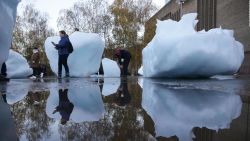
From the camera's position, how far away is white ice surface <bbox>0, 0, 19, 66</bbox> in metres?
6.48

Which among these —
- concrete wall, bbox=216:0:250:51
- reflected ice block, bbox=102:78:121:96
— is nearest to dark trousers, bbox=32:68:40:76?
reflected ice block, bbox=102:78:121:96

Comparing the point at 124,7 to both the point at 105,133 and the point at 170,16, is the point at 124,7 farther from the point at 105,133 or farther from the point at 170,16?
the point at 105,133

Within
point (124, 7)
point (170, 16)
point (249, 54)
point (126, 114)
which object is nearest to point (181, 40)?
point (126, 114)

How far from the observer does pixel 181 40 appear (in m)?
10.3

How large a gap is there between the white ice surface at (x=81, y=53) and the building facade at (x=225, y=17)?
4.28m

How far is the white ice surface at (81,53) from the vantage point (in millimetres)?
16516

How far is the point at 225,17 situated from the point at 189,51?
20265 millimetres

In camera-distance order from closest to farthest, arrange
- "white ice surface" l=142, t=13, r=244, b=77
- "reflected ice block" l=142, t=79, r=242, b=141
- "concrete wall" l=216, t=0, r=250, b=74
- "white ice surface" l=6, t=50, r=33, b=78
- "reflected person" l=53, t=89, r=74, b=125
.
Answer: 1. "reflected ice block" l=142, t=79, r=242, b=141
2. "reflected person" l=53, t=89, r=74, b=125
3. "white ice surface" l=142, t=13, r=244, b=77
4. "white ice surface" l=6, t=50, r=33, b=78
5. "concrete wall" l=216, t=0, r=250, b=74

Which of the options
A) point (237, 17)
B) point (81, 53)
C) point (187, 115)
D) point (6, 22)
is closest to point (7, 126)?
point (187, 115)

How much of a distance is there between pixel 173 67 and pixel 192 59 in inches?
26.5

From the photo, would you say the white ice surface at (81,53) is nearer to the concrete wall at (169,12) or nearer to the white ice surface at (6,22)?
the white ice surface at (6,22)

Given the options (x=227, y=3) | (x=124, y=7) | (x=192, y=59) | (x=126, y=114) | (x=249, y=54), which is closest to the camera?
(x=126, y=114)

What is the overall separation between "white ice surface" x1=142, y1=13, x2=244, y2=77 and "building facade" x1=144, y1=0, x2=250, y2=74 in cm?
867

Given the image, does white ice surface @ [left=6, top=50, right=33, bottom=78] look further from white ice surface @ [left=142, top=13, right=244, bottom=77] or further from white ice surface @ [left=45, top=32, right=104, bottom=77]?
white ice surface @ [left=142, top=13, right=244, bottom=77]
